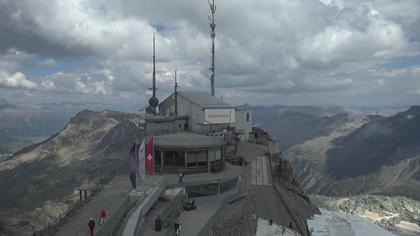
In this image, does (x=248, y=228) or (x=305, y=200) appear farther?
(x=305, y=200)

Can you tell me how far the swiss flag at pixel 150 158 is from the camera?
139ft

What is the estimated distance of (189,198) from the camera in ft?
140

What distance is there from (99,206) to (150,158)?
7.30 meters

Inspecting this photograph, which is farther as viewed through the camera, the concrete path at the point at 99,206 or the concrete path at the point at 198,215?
the concrete path at the point at 198,215

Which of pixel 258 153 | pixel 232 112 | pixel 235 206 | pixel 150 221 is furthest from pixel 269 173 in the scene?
pixel 150 221

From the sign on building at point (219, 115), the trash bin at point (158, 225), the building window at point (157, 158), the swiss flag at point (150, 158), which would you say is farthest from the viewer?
the sign on building at point (219, 115)

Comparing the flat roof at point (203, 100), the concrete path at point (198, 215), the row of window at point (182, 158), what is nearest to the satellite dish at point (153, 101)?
the flat roof at point (203, 100)

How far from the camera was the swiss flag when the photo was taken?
4225cm

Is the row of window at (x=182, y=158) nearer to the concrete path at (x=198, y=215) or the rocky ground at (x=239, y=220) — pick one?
the concrete path at (x=198, y=215)

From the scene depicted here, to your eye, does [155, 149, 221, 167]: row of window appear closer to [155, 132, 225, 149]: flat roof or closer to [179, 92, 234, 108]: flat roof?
[155, 132, 225, 149]: flat roof

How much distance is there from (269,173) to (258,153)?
24.3 ft

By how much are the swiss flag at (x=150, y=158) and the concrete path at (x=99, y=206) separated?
2.53m

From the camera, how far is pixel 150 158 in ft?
140

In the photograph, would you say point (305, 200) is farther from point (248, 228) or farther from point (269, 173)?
point (248, 228)
